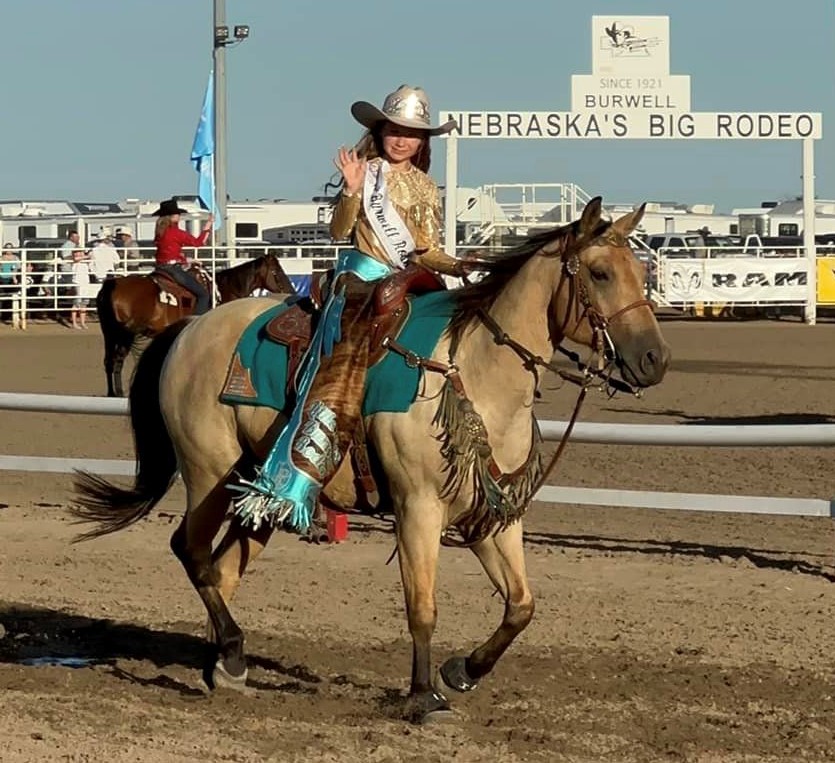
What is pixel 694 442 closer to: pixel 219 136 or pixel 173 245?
pixel 173 245

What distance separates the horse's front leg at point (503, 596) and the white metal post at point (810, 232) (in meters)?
28.8

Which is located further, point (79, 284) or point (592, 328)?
point (79, 284)

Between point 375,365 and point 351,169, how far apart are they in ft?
2.62

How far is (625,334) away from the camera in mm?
6199

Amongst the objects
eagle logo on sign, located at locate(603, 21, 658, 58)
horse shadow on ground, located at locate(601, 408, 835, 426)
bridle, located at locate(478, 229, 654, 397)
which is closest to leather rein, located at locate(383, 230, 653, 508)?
bridle, located at locate(478, 229, 654, 397)

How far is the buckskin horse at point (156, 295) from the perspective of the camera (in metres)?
20.8

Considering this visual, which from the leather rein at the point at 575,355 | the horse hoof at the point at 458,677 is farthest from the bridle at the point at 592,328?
the horse hoof at the point at 458,677

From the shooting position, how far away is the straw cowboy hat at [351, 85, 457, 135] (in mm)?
6844

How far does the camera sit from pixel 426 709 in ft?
21.0

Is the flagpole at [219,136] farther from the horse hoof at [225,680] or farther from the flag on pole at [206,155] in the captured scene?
the horse hoof at [225,680]

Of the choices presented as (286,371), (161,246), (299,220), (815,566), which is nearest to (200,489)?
(286,371)

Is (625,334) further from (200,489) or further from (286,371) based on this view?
(200,489)

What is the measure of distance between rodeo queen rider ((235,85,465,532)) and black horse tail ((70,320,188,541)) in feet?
3.54

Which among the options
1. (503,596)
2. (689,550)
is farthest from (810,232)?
(503,596)
